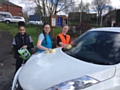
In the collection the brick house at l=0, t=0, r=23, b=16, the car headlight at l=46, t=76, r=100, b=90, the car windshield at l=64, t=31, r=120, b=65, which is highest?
the brick house at l=0, t=0, r=23, b=16

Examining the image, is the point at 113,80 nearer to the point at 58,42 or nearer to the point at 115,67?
the point at 115,67

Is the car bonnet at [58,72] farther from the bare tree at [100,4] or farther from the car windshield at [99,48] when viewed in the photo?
the bare tree at [100,4]

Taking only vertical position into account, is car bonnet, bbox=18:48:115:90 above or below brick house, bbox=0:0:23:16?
below

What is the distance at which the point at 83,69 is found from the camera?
266cm

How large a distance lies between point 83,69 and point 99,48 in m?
0.80

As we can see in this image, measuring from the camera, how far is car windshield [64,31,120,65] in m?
2.96

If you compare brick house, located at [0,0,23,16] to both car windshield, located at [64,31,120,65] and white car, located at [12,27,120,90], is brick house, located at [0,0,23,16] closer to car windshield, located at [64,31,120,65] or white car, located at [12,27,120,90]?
car windshield, located at [64,31,120,65]

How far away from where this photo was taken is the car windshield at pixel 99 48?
296 centimetres

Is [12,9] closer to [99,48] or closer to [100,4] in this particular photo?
[100,4]

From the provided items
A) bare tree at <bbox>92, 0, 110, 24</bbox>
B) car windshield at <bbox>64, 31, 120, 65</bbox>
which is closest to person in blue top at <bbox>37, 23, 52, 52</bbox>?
car windshield at <bbox>64, 31, 120, 65</bbox>

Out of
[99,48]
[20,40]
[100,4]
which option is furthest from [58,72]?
[100,4]

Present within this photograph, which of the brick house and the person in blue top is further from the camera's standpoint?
the brick house

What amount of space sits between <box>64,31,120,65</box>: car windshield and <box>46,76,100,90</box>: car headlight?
18.2 inches

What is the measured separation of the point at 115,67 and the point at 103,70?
20 cm
